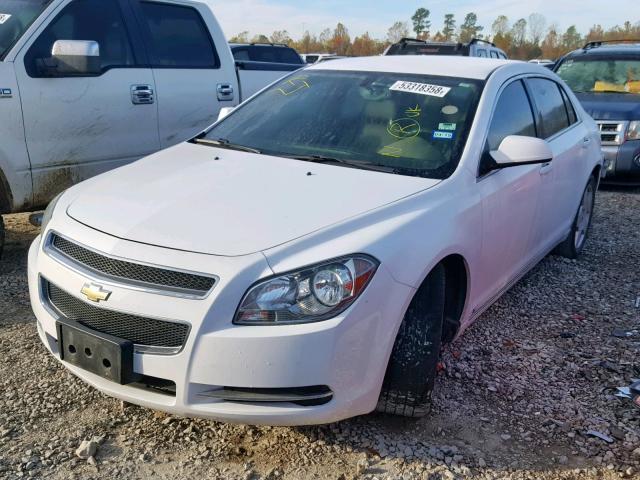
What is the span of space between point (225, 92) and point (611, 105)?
18.1ft

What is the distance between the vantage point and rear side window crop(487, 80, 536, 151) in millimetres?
3631

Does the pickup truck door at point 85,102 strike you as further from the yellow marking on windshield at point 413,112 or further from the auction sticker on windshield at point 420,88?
A: the yellow marking on windshield at point 413,112

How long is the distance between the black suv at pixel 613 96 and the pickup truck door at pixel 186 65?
4.95 meters

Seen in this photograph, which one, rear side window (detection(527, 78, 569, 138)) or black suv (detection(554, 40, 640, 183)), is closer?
rear side window (detection(527, 78, 569, 138))

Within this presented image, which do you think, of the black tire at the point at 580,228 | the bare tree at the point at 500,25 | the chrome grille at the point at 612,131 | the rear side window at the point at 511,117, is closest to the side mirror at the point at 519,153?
the rear side window at the point at 511,117

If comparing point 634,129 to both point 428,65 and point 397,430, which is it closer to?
point 428,65

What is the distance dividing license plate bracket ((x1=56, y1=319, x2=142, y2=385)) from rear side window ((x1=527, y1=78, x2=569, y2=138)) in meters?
3.24

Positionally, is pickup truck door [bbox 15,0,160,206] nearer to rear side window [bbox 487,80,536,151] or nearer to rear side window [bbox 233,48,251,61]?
rear side window [bbox 487,80,536,151]

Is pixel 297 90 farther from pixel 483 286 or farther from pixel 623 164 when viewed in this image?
pixel 623 164

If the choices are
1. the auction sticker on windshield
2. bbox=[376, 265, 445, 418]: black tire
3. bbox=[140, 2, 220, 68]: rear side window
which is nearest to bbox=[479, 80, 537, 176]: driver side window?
the auction sticker on windshield

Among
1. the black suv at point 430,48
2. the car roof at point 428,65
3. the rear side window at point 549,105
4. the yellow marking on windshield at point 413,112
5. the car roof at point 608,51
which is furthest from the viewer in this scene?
the black suv at point 430,48

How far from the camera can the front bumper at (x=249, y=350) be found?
2.34m

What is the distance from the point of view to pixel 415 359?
2744mm

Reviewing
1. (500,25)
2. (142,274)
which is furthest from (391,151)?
(500,25)
